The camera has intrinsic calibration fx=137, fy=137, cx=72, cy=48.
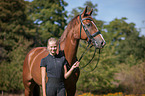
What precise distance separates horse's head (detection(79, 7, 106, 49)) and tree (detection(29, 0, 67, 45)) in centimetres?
1583

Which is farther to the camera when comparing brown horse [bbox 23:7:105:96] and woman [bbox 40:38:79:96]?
brown horse [bbox 23:7:105:96]

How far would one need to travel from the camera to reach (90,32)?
10.1 feet

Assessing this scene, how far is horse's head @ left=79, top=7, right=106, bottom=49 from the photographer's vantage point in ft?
9.82

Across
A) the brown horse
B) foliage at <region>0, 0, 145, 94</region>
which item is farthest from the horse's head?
foliage at <region>0, 0, 145, 94</region>

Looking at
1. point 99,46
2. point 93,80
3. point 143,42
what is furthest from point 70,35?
point 143,42

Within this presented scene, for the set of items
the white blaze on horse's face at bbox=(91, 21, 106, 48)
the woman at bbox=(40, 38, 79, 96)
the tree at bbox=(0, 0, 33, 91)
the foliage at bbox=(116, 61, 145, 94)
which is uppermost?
the tree at bbox=(0, 0, 33, 91)

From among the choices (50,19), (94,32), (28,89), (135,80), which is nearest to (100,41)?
(94,32)

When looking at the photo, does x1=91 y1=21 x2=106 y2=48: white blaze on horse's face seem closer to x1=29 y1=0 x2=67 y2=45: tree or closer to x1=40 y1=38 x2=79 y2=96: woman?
x1=40 y1=38 x2=79 y2=96: woman

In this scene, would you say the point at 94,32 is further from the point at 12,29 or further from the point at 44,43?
the point at 12,29

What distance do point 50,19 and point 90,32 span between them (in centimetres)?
1815

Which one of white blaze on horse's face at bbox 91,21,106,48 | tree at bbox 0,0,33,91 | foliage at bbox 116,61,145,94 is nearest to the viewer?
white blaze on horse's face at bbox 91,21,106,48

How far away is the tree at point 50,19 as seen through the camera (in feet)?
63.0

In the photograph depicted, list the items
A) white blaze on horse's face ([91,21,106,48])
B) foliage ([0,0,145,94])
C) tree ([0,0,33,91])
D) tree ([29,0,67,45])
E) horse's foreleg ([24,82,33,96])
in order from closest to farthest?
white blaze on horse's face ([91,21,106,48]) → horse's foreleg ([24,82,33,96]) → foliage ([0,0,145,94]) → tree ([0,0,33,91]) → tree ([29,0,67,45])

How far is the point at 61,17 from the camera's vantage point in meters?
20.1
